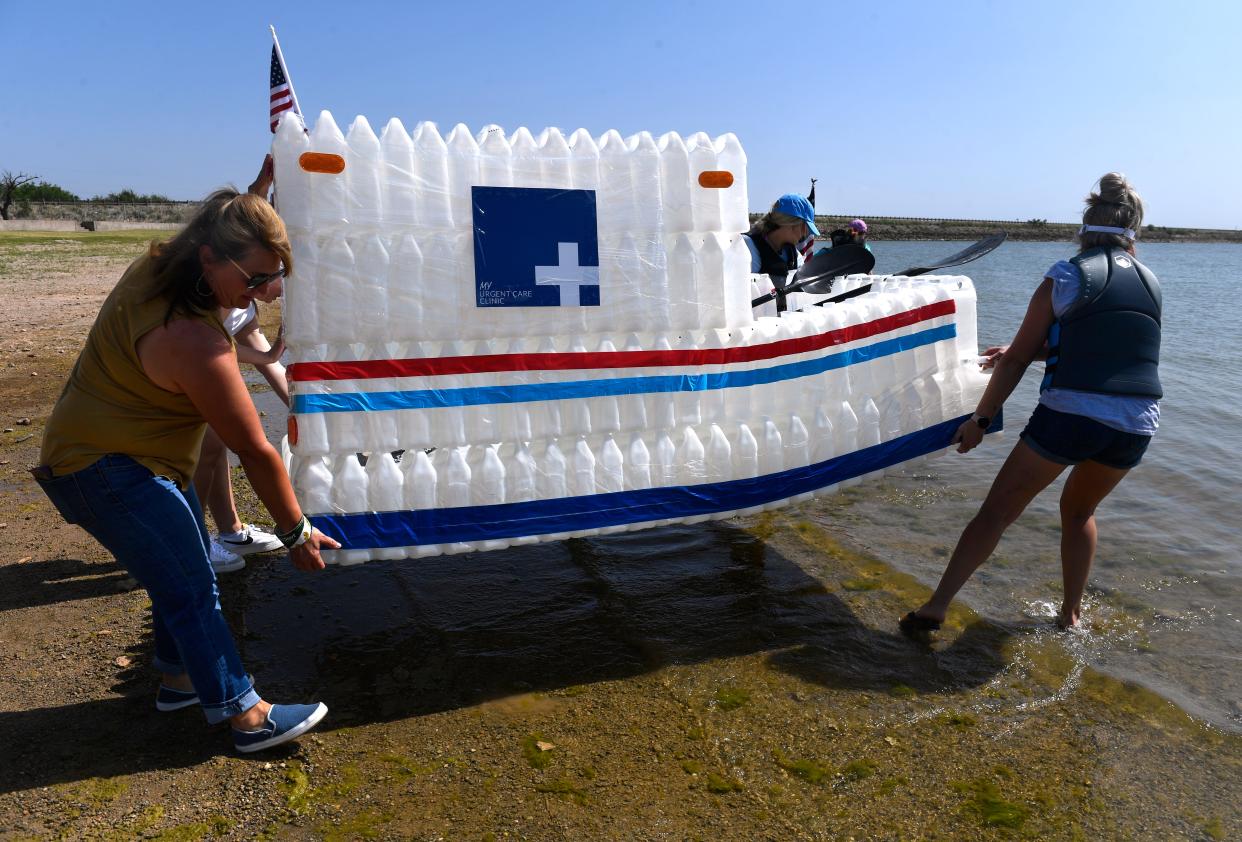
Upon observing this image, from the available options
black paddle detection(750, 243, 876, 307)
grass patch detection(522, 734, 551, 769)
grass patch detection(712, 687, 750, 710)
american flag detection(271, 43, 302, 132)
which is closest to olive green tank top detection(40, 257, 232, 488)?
grass patch detection(522, 734, 551, 769)

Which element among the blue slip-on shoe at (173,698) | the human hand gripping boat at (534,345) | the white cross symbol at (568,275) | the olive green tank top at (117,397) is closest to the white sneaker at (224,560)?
the blue slip-on shoe at (173,698)

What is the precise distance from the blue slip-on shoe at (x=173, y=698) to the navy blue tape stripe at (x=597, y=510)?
0.82 m

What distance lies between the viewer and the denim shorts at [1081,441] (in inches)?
151

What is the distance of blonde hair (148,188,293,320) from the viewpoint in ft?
8.71

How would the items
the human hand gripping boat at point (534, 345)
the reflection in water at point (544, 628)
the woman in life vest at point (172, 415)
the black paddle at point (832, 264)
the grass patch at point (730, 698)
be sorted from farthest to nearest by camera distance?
the black paddle at point (832, 264) < the reflection in water at point (544, 628) < the grass patch at point (730, 698) < the human hand gripping boat at point (534, 345) < the woman in life vest at point (172, 415)

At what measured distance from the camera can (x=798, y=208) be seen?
4.91 m

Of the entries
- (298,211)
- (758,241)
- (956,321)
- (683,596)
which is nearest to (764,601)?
(683,596)

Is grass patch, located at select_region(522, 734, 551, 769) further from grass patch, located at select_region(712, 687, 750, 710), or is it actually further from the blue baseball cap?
the blue baseball cap

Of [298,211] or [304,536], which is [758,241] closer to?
[298,211]

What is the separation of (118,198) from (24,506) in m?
73.6

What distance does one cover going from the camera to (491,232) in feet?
11.3

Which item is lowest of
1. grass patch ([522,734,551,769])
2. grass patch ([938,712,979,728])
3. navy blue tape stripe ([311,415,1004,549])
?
grass patch ([938,712,979,728])

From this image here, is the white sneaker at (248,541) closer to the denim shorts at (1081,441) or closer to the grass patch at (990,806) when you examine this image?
the grass patch at (990,806)

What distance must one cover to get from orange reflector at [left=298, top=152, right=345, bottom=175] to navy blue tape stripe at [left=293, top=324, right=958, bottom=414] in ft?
2.76
